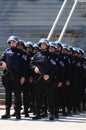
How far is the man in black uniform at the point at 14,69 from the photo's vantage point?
13281 mm

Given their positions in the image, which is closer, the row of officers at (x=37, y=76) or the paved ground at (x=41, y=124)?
the paved ground at (x=41, y=124)

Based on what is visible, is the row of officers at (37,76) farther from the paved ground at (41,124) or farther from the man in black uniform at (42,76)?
the paved ground at (41,124)

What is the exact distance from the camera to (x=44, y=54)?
1321 centimetres

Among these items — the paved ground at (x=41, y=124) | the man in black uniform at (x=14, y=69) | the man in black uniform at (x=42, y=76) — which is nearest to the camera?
the paved ground at (x=41, y=124)

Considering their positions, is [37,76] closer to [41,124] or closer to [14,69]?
[14,69]

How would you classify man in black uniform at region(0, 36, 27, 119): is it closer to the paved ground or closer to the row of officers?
the row of officers

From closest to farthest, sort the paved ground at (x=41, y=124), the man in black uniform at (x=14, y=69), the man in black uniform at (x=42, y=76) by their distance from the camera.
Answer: the paved ground at (x=41, y=124), the man in black uniform at (x=42, y=76), the man in black uniform at (x=14, y=69)

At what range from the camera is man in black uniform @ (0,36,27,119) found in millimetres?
13281

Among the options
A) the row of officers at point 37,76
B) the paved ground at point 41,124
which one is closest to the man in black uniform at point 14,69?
the row of officers at point 37,76

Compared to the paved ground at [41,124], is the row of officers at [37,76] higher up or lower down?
higher up

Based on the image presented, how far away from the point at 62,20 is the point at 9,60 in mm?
10705

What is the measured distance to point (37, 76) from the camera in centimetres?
1339

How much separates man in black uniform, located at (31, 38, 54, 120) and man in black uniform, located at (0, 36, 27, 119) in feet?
0.94

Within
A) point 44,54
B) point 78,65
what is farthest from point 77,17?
point 44,54
